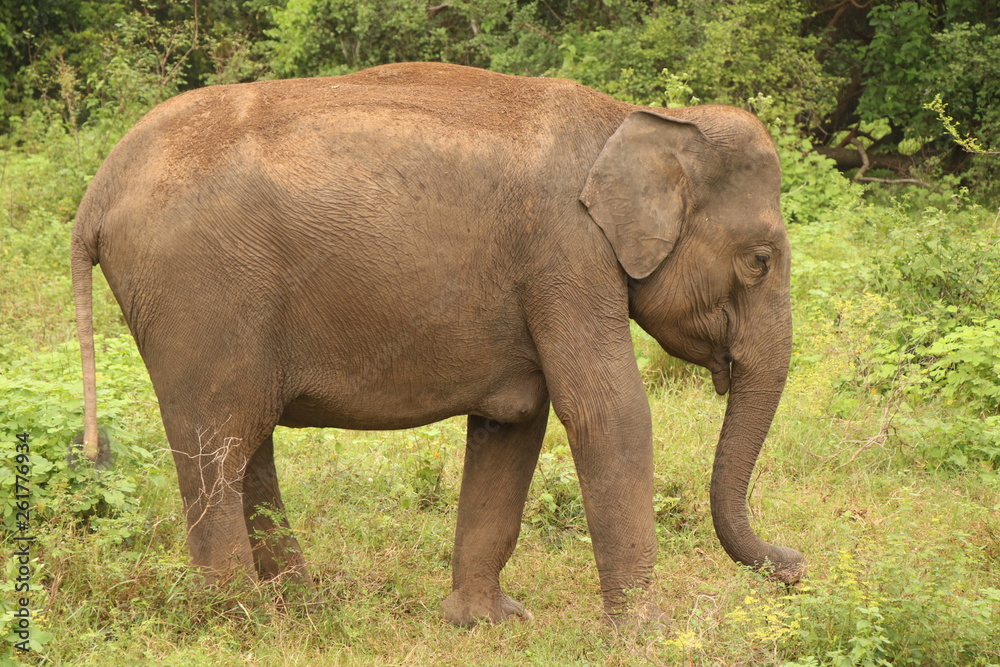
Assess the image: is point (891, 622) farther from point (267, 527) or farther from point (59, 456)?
point (59, 456)

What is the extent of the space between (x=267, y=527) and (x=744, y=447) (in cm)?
208

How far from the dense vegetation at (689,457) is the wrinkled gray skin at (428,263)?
0.44 m

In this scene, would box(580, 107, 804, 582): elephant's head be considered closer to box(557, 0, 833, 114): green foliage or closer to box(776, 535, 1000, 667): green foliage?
box(776, 535, 1000, 667): green foliage

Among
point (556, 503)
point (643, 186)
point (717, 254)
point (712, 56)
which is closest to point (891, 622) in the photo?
point (717, 254)

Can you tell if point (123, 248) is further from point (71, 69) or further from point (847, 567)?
point (71, 69)

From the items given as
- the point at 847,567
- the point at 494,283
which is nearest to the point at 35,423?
the point at 494,283

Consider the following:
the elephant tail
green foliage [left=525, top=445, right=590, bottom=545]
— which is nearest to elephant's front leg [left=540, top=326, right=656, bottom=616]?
green foliage [left=525, top=445, right=590, bottom=545]

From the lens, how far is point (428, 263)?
14.2 ft

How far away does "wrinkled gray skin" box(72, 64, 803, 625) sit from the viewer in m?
4.26

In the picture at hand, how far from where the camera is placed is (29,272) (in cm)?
873

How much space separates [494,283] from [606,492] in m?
0.91

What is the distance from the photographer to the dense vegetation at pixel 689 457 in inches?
172

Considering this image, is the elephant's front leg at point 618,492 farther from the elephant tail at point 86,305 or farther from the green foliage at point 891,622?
the elephant tail at point 86,305

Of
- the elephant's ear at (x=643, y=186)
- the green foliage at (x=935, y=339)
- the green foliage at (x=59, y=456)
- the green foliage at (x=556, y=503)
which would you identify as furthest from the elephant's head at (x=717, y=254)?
the green foliage at (x=59, y=456)
